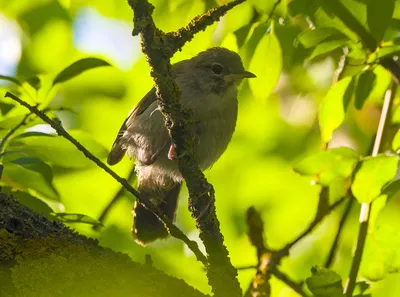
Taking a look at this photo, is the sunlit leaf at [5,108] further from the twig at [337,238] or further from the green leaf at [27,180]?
the twig at [337,238]

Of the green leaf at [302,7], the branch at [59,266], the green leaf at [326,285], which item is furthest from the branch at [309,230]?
the green leaf at [302,7]

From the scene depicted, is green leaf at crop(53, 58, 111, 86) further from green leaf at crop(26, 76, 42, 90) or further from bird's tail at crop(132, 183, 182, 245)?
bird's tail at crop(132, 183, 182, 245)

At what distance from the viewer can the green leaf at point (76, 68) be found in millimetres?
3051

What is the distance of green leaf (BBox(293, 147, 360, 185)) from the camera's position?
292 cm

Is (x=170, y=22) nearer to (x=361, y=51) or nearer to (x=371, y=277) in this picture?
(x=361, y=51)

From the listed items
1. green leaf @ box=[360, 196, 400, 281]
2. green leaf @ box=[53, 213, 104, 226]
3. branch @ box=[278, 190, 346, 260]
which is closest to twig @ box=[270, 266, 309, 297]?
branch @ box=[278, 190, 346, 260]

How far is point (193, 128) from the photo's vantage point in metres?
3.94

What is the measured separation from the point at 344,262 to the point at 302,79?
4.71ft

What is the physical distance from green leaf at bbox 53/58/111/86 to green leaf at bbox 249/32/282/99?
723 mm

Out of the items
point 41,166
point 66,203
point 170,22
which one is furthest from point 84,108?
point 41,166

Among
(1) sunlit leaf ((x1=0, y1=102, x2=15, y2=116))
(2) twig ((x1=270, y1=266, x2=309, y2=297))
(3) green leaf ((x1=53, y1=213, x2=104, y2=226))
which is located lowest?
(3) green leaf ((x1=53, y1=213, x2=104, y2=226))

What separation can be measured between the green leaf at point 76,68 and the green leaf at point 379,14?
1.23 metres

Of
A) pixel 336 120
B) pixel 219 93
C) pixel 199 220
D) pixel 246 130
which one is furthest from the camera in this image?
pixel 246 130

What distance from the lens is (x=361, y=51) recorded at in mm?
2971
